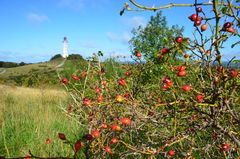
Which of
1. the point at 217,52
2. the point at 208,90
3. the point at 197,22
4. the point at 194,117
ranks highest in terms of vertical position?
the point at 197,22

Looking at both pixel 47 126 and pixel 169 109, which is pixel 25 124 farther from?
pixel 169 109

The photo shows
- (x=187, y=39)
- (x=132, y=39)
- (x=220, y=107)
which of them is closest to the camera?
(x=187, y=39)

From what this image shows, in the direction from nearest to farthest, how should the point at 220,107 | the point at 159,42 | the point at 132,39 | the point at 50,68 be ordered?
the point at 220,107, the point at 159,42, the point at 132,39, the point at 50,68

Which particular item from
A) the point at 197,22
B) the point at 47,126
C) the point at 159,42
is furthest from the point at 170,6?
the point at 159,42

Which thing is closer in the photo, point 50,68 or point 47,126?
point 47,126

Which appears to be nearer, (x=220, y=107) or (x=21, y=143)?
(x=220, y=107)

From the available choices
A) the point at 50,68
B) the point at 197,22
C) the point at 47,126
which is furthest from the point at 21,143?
the point at 50,68

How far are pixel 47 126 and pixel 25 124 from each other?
19.6 inches

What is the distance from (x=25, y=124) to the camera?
6.06 meters

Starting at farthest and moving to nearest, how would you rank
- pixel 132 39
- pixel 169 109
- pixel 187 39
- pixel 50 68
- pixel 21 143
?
pixel 50 68 < pixel 132 39 < pixel 21 143 < pixel 169 109 < pixel 187 39

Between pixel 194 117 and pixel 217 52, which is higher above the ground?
pixel 217 52

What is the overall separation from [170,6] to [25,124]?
16.5 feet

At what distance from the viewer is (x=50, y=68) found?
164 feet

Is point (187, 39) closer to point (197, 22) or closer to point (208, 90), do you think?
point (197, 22)
